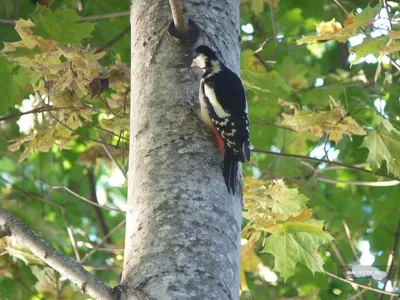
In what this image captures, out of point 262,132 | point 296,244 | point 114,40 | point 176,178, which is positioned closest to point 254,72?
point 262,132

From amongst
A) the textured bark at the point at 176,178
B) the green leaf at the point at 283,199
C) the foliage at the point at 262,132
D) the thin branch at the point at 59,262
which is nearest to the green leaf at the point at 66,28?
the foliage at the point at 262,132

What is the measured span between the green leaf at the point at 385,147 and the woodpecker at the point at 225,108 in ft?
2.88

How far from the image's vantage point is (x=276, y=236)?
3273mm

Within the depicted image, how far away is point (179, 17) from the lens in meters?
2.45

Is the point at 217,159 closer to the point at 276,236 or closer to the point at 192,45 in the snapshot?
the point at 192,45

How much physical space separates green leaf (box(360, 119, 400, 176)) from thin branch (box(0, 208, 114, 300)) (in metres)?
1.86

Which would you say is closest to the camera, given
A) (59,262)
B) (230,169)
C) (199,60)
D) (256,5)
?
(59,262)

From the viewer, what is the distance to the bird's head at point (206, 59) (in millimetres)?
2420

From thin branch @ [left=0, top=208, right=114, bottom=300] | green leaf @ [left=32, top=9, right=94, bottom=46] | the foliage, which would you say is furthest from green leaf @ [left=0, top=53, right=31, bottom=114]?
thin branch @ [left=0, top=208, right=114, bottom=300]

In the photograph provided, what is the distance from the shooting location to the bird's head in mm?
2420

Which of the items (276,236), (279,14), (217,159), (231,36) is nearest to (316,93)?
(279,14)

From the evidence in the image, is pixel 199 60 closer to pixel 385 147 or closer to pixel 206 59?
pixel 206 59

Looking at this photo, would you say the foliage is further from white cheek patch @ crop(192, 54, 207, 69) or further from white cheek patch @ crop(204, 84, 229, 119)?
white cheek patch @ crop(192, 54, 207, 69)

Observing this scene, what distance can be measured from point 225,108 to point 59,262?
103cm
